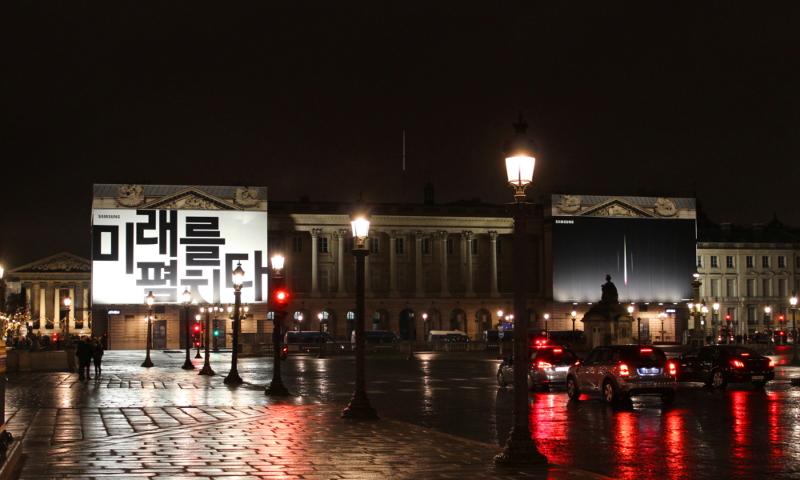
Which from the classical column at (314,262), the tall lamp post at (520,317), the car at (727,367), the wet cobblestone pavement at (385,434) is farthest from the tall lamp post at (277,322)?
the classical column at (314,262)

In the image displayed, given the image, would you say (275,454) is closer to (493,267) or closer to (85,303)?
(493,267)

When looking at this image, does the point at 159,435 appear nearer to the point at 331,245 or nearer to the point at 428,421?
the point at 428,421

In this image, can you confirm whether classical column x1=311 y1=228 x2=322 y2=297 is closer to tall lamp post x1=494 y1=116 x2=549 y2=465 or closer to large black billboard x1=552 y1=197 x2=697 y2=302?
large black billboard x1=552 y1=197 x2=697 y2=302

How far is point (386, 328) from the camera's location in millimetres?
131875

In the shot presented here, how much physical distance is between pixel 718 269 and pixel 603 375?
119705mm

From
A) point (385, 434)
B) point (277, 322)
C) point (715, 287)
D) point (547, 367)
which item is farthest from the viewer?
point (715, 287)

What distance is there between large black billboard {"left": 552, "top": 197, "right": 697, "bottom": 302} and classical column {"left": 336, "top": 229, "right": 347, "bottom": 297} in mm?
23903

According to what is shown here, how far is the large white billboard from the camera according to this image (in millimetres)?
105500

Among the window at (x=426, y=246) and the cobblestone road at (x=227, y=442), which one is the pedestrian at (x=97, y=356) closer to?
the cobblestone road at (x=227, y=442)

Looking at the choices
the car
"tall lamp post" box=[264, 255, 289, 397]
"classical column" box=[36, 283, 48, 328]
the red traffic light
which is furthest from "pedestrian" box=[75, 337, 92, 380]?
"classical column" box=[36, 283, 48, 328]

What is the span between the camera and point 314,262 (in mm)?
130250

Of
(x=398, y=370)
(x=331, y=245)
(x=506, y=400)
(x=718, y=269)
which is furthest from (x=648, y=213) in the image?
(x=506, y=400)

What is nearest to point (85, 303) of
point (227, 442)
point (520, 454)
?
point (227, 442)

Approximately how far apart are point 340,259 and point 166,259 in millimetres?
29337
